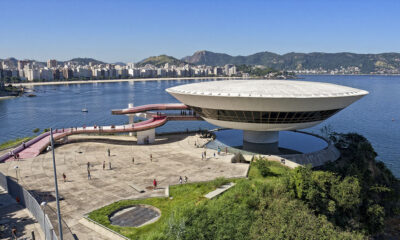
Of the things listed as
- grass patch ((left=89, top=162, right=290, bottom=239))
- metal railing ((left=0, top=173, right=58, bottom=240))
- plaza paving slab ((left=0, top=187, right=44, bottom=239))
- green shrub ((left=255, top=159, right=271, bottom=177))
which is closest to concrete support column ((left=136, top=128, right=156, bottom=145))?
grass patch ((left=89, top=162, right=290, bottom=239))

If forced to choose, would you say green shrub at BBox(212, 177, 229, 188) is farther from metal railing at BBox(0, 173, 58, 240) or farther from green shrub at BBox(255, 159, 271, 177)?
metal railing at BBox(0, 173, 58, 240)

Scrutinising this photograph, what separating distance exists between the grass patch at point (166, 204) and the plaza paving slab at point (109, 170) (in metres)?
1.16

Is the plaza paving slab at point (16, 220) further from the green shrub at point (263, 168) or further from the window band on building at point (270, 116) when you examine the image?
the window band on building at point (270, 116)

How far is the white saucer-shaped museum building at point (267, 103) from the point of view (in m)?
36.2

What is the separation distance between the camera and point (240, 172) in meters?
34.1

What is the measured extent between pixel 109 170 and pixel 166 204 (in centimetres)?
1180

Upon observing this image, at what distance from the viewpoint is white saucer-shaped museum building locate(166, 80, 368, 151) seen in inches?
1426

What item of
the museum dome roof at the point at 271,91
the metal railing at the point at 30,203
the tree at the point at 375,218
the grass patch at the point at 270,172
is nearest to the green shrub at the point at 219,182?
the grass patch at the point at 270,172

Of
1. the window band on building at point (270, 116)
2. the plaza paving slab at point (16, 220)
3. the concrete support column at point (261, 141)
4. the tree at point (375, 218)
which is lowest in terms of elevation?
the tree at point (375, 218)

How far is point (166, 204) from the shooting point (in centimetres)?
2580

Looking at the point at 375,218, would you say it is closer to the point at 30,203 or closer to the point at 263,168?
the point at 263,168

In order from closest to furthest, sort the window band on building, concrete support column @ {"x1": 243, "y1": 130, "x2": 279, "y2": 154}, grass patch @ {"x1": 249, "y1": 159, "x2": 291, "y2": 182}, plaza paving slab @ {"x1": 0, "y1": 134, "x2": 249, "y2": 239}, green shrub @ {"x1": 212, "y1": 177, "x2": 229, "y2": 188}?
plaza paving slab @ {"x1": 0, "y1": 134, "x2": 249, "y2": 239} → green shrub @ {"x1": 212, "y1": 177, "x2": 229, "y2": 188} → grass patch @ {"x1": 249, "y1": 159, "x2": 291, "y2": 182} → the window band on building → concrete support column @ {"x1": 243, "y1": 130, "x2": 279, "y2": 154}

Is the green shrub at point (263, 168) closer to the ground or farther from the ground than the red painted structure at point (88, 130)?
closer to the ground

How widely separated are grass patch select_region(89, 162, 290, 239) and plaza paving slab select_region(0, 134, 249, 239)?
3.81 ft
